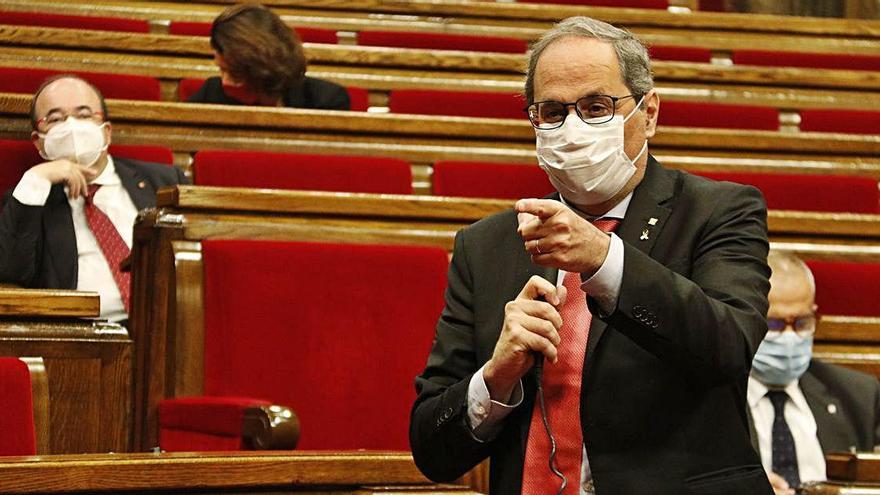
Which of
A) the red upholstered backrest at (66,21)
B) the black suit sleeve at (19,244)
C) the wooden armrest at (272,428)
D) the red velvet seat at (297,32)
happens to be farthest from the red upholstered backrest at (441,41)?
the wooden armrest at (272,428)

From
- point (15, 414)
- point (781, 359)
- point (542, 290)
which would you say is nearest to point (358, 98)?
point (781, 359)

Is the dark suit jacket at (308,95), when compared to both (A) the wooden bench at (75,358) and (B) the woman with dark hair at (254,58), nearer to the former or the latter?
(B) the woman with dark hair at (254,58)

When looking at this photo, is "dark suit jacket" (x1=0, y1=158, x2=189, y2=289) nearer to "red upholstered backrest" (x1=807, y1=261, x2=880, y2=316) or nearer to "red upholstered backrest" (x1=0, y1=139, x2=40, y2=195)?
"red upholstered backrest" (x1=0, y1=139, x2=40, y2=195)

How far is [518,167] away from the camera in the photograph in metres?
1.10

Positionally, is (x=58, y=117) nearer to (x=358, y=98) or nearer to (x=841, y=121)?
(x=358, y=98)

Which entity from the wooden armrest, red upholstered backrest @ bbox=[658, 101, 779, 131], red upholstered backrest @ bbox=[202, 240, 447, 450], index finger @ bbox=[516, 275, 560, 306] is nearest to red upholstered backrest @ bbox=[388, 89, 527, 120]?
red upholstered backrest @ bbox=[658, 101, 779, 131]

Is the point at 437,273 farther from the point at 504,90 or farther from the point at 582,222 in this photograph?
the point at 504,90

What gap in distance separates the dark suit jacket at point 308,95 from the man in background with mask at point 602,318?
0.78m

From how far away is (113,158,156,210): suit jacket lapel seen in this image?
100 cm

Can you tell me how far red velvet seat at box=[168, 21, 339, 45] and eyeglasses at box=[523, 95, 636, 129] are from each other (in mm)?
1106

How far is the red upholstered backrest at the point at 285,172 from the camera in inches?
38.9

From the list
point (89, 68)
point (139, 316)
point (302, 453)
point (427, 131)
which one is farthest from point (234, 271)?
point (89, 68)

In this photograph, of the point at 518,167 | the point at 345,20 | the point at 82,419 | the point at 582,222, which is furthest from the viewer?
the point at 345,20

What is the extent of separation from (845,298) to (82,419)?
1.77 ft
